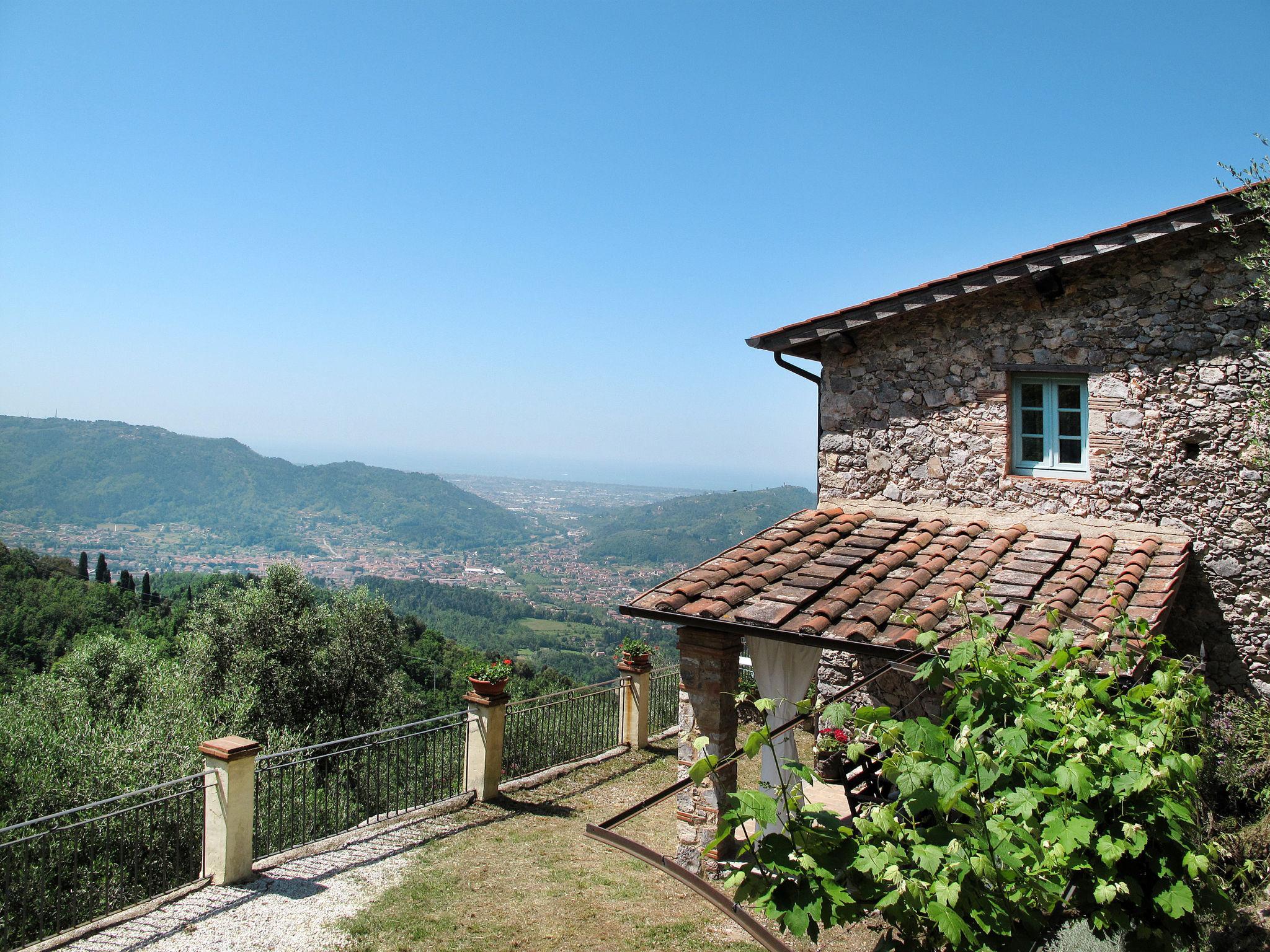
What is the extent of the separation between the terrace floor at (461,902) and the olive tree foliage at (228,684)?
9590 mm

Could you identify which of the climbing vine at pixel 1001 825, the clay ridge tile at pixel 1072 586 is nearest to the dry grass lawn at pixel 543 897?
the clay ridge tile at pixel 1072 586

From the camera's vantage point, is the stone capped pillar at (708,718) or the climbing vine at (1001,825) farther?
the stone capped pillar at (708,718)

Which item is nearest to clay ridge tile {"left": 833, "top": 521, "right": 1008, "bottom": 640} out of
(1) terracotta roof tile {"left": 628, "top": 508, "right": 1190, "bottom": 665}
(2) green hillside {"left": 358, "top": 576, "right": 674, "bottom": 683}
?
(1) terracotta roof tile {"left": 628, "top": 508, "right": 1190, "bottom": 665}

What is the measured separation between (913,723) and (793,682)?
3.71 m

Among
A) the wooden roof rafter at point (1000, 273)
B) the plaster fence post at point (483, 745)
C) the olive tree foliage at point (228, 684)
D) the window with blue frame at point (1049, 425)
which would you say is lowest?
the olive tree foliage at point (228, 684)

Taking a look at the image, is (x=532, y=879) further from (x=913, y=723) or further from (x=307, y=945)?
(x=913, y=723)

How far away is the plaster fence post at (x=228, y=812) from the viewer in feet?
23.3

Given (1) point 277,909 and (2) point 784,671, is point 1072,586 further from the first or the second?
(1) point 277,909

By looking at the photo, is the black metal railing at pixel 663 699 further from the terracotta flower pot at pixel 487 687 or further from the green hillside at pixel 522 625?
the green hillside at pixel 522 625

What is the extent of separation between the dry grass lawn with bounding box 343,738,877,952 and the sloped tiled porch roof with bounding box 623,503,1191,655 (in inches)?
92.8

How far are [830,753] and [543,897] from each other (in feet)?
12.9

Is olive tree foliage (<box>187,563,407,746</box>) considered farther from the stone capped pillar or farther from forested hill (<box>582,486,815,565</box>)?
forested hill (<box>582,486,815,565</box>)

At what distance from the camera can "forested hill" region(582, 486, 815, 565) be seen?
3332 inches

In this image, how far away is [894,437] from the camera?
8.47 metres
